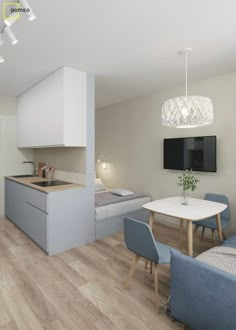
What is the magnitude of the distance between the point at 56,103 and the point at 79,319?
8.44 feet

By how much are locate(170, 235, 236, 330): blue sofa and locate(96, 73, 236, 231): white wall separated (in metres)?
2.09

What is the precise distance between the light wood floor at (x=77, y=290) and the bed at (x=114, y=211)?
392mm

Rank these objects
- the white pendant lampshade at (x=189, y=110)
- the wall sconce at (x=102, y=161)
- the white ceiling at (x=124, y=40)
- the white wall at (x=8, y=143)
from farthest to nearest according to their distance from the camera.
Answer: the wall sconce at (x=102, y=161) < the white wall at (x=8, y=143) < the white pendant lampshade at (x=189, y=110) < the white ceiling at (x=124, y=40)

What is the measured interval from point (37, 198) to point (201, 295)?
2421 millimetres

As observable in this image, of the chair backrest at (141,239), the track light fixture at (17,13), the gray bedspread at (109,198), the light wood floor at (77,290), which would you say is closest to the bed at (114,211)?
the gray bedspread at (109,198)

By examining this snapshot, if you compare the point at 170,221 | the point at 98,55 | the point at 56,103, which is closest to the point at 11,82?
the point at 56,103

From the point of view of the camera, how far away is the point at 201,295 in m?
1.42

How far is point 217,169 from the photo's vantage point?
133 inches

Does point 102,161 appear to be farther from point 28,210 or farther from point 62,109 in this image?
point 62,109

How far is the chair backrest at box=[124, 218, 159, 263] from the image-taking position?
1.88 meters

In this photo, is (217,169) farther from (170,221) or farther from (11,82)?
(11,82)

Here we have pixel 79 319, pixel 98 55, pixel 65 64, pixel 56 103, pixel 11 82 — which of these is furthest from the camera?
pixel 11 82

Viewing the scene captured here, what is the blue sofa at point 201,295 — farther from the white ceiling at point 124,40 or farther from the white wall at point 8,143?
the white wall at point 8,143

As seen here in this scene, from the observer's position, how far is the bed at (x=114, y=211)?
3466mm
